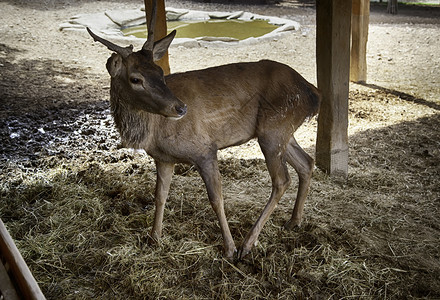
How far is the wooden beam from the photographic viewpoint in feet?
6.74

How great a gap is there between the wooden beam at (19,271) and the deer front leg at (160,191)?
5.12ft

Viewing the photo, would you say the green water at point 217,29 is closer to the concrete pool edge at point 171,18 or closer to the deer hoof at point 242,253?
the concrete pool edge at point 171,18

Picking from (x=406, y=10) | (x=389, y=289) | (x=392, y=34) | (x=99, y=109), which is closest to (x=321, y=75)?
(x=389, y=289)

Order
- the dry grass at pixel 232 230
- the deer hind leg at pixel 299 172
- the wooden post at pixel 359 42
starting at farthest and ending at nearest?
1. the wooden post at pixel 359 42
2. the deer hind leg at pixel 299 172
3. the dry grass at pixel 232 230

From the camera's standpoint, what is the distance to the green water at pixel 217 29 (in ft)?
44.2

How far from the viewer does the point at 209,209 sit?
4.24 m

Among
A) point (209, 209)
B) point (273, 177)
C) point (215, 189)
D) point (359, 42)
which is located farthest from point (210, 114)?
point (359, 42)

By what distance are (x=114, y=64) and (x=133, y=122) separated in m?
0.45

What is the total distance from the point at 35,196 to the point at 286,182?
2.54 meters

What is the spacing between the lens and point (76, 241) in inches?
148

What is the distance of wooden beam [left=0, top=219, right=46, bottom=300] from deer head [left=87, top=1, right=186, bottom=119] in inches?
49.1

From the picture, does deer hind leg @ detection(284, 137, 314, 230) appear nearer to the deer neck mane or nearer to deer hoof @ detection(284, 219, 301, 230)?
deer hoof @ detection(284, 219, 301, 230)

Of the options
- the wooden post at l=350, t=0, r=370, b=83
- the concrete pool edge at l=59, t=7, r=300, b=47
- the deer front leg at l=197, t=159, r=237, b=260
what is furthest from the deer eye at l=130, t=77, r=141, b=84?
the concrete pool edge at l=59, t=7, r=300, b=47

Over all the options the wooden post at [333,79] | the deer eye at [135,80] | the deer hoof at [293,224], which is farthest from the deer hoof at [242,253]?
the wooden post at [333,79]
